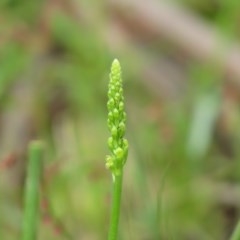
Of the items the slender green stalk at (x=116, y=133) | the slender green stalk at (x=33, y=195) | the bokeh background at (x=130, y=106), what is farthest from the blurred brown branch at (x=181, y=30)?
the slender green stalk at (x=116, y=133)

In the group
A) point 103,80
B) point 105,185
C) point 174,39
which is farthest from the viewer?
point 174,39

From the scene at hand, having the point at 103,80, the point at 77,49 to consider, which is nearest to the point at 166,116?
the point at 103,80

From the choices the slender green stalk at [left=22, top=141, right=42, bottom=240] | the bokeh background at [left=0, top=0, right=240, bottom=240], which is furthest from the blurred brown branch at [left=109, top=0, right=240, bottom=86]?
the slender green stalk at [left=22, top=141, right=42, bottom=240]

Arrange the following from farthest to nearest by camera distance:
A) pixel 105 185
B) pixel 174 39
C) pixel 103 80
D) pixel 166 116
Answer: pixel 174 39 → pixel 103 80 → pixel 166 116 → pixel 105 185

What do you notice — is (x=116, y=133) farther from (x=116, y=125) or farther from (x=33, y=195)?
(x=33, y=195)

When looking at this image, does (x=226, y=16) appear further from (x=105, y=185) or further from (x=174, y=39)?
(x=105, y=185)

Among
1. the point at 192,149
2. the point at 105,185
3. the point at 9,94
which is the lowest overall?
the point at 9,94

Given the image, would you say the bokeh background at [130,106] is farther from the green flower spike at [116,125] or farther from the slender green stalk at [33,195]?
the green flower spike at [116,125]
